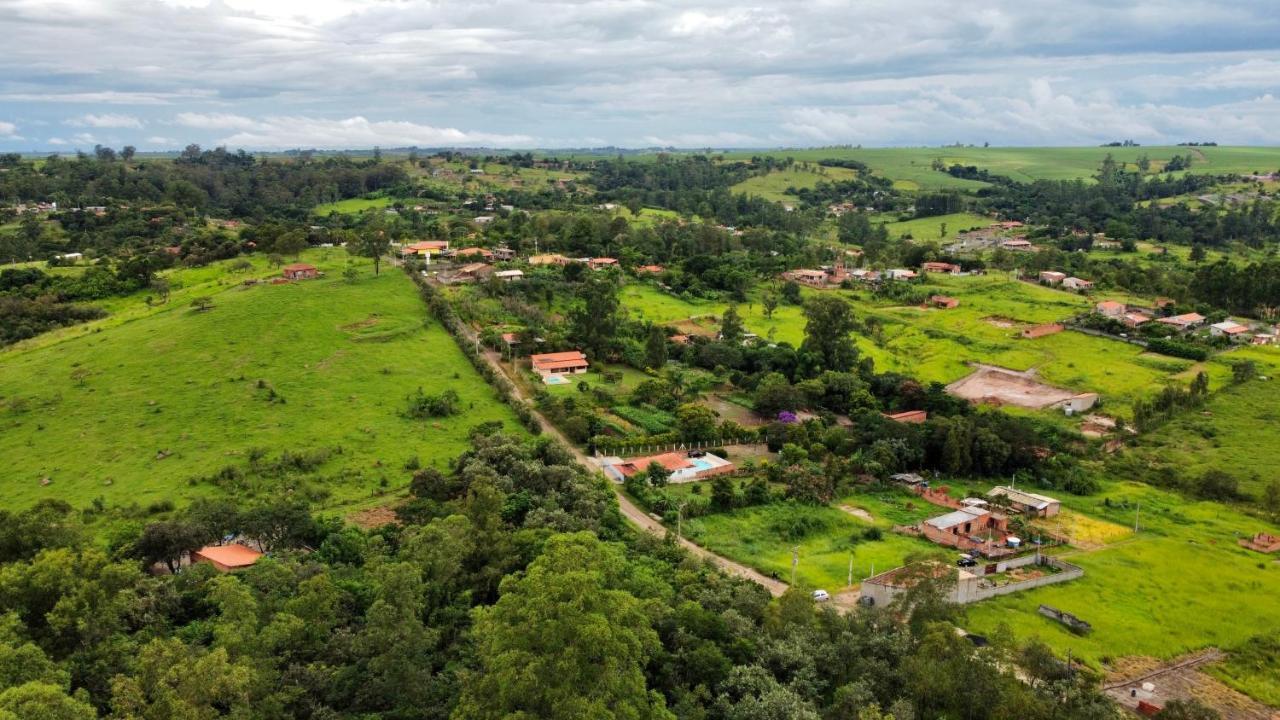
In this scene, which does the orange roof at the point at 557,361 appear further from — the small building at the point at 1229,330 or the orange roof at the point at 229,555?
the small building at the point at 1229,330

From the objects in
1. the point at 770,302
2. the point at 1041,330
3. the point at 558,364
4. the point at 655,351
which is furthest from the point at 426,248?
the point at 1041,330

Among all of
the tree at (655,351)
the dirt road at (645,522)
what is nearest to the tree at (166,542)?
the dirt road at (645,522)

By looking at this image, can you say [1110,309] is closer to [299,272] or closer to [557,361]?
[557,361]

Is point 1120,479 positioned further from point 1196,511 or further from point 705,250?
point 705,250

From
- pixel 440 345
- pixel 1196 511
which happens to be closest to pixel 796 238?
pixel 440 345

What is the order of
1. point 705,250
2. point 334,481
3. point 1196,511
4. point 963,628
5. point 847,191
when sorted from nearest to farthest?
1. point 963,628
2. point 334,481
3. point 1196,511
4. point 705,250
5. point 847,191

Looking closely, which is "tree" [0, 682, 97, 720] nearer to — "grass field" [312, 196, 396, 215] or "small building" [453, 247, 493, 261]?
"small building" [453, 247, 493, 261]
